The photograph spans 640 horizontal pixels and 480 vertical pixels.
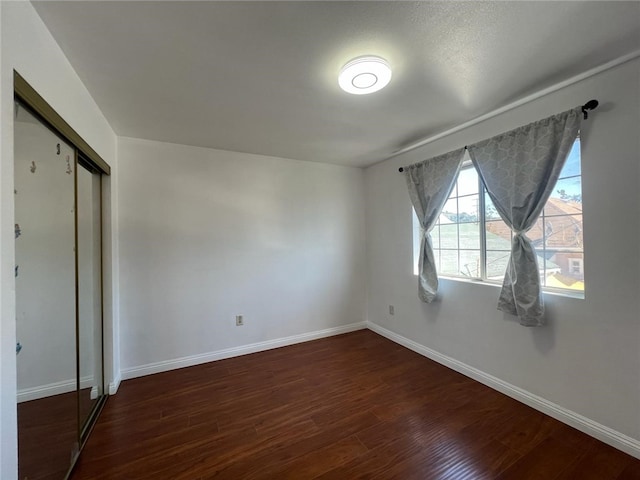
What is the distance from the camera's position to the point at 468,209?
262cm

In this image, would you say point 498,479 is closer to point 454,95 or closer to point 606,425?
point 606,425

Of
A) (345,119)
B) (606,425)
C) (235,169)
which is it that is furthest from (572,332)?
(235,169)

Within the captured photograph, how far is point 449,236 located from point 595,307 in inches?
49.6

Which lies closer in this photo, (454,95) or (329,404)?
(454,95)

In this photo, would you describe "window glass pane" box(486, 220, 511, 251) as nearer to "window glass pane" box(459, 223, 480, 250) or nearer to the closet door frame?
"window glass pane" box(459, 223, 480, 250)

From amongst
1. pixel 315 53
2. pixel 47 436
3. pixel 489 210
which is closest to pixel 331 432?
pixel 47 436

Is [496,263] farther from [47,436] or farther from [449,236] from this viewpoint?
[47,436]

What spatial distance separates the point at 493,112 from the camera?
2.21m

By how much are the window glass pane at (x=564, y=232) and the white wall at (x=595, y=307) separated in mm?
94

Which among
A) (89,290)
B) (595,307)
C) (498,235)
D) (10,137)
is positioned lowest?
(595,307)

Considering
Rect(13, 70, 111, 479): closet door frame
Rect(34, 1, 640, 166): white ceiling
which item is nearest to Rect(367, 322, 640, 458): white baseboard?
Rect(34, 1, 640, 166): white ceiling

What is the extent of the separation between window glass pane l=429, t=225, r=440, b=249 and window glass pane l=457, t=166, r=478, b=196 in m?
0.44

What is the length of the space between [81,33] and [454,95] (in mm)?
2284

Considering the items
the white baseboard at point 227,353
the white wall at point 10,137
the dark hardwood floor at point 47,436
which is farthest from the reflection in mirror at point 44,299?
the white baseboard at point 227,353
